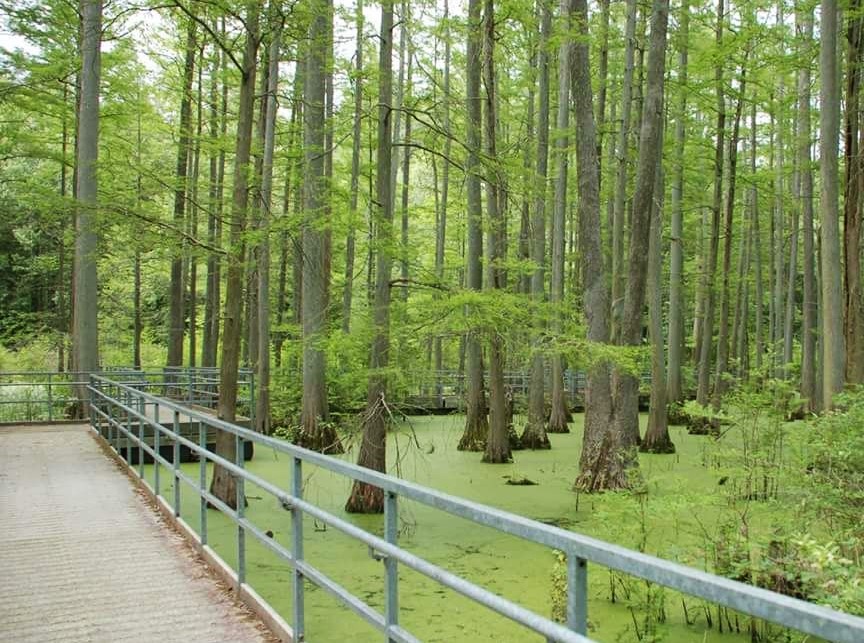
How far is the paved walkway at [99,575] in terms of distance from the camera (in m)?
3.93

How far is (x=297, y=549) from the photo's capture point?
3.61 m

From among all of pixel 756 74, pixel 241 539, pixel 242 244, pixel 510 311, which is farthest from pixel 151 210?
pixel 756 74

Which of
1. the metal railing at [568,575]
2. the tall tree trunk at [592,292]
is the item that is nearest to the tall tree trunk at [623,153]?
the tall tree trunk at [592,292]

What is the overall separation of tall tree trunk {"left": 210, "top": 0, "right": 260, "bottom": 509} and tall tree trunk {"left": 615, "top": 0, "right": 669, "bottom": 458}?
18.4 ft

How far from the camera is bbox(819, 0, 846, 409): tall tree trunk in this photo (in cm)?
977

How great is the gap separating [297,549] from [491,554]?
4803 mm

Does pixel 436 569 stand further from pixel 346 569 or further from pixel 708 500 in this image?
pixel 346 569

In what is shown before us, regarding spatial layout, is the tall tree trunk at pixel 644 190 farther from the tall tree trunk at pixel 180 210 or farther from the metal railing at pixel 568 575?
the tall tree trunk at pixel 180 210

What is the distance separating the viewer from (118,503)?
7.12 meters

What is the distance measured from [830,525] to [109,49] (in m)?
16.6

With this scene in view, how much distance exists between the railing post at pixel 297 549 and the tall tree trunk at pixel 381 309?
4.91 meters

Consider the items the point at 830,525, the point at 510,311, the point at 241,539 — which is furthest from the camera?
the point at 510,311

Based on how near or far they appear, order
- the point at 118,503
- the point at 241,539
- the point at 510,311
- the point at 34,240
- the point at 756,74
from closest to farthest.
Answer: the point at 241,539, the point at 118,503, the point at 510,311, the point at 756,74, the point at 34,240

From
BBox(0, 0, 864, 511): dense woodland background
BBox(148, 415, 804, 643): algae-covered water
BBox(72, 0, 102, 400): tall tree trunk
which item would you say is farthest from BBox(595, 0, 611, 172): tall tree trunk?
BBox(72, 0, 102, 400): tall tree trunk
